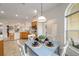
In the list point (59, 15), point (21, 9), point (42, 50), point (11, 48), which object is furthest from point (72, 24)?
point (11, 48)

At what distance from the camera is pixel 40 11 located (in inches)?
90.7

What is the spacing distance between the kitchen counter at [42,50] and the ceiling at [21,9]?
561 mm

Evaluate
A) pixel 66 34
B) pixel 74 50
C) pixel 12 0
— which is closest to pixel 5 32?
pixel 12 0

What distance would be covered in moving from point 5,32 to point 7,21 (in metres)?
0.23

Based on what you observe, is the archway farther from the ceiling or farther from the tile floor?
the tile floor

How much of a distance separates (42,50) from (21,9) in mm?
931

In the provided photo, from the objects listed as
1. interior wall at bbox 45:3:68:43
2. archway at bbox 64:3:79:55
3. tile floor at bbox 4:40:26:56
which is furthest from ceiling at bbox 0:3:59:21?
tile floor at bbox 4:40:26:56

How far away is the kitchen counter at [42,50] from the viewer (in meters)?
2.31

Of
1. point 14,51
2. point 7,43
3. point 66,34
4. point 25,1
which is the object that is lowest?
point 14,51

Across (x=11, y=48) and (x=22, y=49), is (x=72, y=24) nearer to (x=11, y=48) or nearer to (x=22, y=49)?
(x=22, y=49)

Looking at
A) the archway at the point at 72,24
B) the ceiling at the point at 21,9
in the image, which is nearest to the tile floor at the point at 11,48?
the ceiling at the point at 21,9

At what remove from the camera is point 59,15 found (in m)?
2.30

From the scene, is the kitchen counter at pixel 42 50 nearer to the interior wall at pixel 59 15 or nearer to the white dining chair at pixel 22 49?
the white dining chair at pixel 22 49

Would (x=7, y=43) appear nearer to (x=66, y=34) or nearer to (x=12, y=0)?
(x=12, y=0)
